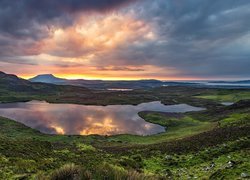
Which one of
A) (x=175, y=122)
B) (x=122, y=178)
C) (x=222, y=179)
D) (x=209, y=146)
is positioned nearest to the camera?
(x=122, y=178)

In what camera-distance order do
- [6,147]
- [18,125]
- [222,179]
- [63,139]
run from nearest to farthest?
1. [222,179]
2. [6,147]
3. [63,139]
4. [18,125]

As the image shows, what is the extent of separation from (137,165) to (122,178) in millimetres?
13724

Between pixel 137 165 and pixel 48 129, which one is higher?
pixel 137 165

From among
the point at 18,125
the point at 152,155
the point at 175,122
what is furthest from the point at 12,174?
the point at 175,122

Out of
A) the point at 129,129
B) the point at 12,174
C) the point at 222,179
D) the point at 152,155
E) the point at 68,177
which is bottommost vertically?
the point at 129,129

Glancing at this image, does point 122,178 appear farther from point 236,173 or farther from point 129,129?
point 129,129

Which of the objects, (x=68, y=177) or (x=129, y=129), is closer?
(x=68, y=177)

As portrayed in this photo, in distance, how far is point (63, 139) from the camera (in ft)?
197

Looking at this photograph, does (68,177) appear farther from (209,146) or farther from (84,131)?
(84,131)

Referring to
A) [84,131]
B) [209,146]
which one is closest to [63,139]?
[84,131]

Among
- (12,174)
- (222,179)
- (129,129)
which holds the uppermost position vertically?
(222,179)

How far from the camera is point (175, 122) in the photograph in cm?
8781

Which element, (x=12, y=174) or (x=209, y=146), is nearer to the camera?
(x=12, y=174)

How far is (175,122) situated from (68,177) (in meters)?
81.3
